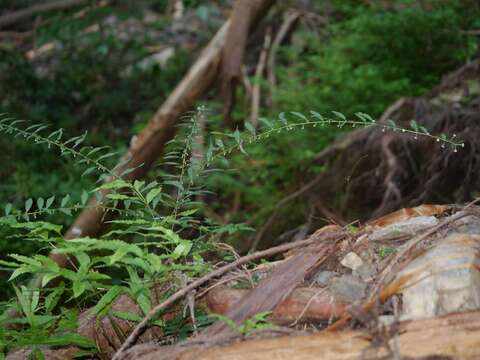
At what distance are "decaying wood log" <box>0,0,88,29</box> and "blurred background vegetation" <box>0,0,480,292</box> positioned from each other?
138 millimetres

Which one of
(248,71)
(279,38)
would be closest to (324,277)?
(279,38)

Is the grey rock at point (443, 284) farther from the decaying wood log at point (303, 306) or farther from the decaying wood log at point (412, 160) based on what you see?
the decaying wood log at point (412, 160)

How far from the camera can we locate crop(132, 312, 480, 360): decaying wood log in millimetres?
1417

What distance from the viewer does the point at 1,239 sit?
15.4 ft

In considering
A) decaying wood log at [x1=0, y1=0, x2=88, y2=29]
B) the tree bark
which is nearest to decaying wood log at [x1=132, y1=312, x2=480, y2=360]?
the tree bark

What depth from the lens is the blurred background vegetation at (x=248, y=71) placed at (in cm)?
620

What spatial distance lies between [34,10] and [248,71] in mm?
2951

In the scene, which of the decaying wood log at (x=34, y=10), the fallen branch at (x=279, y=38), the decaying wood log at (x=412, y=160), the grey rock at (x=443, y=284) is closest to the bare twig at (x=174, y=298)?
the grey rock at (x=443, y=284)

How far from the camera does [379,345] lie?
143 centimetres

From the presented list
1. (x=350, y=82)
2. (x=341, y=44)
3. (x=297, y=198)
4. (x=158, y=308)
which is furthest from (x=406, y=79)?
(x=158, y=308)

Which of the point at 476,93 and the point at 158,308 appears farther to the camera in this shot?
the point at 476,93

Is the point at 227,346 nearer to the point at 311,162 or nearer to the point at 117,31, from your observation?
the point at 311,162

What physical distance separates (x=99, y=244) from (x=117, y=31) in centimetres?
843

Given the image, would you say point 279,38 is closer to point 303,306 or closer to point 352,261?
point 352,261
